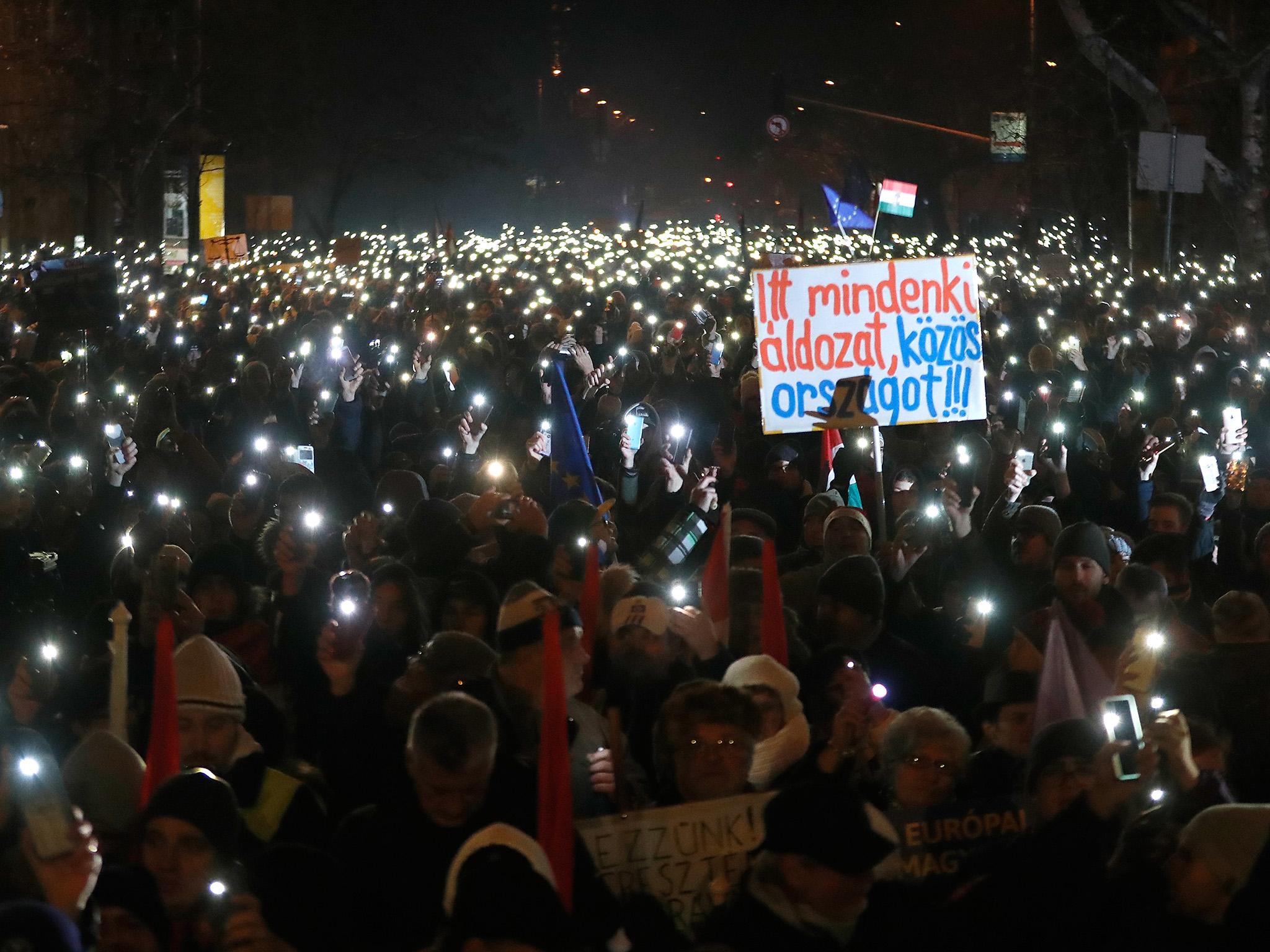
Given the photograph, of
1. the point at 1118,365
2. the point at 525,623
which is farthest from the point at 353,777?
the point at 1118,365

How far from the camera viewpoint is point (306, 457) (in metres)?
10.5

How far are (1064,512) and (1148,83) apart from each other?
59.2 feet

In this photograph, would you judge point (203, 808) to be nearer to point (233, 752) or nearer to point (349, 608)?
point (233, 752)

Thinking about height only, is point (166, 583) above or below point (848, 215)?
below

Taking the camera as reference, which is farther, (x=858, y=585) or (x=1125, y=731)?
(x=858, y=585)

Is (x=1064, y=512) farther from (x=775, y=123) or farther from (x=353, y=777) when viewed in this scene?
(x=775, y=123)

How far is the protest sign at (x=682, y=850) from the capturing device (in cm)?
454

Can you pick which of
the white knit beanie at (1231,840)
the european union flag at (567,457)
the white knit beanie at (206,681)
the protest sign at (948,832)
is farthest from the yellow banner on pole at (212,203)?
the white knit beanie at (1231,840)

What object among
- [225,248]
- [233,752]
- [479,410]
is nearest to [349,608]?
[233,752]

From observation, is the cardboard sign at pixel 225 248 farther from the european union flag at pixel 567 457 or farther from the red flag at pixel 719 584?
the red flag at pixel 719 584

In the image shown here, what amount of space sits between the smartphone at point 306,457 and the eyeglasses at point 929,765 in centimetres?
632

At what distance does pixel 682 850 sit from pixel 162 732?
1450mm

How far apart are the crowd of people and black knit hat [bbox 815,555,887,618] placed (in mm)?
31

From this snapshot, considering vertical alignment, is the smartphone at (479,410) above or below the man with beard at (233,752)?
above
